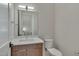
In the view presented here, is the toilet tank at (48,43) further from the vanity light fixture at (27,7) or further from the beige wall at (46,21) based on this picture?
the vanity light fixture at (27,7)

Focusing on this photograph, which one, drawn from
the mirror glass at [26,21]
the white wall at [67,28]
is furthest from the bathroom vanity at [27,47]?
the white wall at [67,28]

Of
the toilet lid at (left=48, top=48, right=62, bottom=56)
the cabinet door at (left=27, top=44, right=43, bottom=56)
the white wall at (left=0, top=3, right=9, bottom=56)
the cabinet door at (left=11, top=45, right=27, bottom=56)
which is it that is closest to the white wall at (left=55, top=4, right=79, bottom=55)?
the toilet lid at (left=48, top=48, right=62, bottom=56)

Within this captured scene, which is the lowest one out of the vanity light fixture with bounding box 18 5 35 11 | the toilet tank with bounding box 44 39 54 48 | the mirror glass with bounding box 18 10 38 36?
the toilet tank with bounding box 44 39 54 48

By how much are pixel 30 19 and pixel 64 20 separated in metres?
0.44

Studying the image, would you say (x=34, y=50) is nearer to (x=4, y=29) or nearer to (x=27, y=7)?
(x=4, y=29)

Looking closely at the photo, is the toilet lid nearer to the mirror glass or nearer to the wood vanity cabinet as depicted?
the wood vanity cabinet

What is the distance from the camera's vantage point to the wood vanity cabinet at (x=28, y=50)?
1.26 metres

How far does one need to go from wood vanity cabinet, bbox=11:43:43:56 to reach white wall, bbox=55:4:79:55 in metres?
0.24

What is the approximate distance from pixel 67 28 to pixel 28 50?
59 centimetres

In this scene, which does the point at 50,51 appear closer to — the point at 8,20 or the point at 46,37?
the point at 46,37

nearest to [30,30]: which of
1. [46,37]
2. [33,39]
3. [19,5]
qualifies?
[33,39]

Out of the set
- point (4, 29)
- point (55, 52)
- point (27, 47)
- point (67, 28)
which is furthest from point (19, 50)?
point (67, 28)

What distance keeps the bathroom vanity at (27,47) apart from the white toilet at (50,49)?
0.08 meters

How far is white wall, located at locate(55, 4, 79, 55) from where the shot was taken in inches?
50.3
